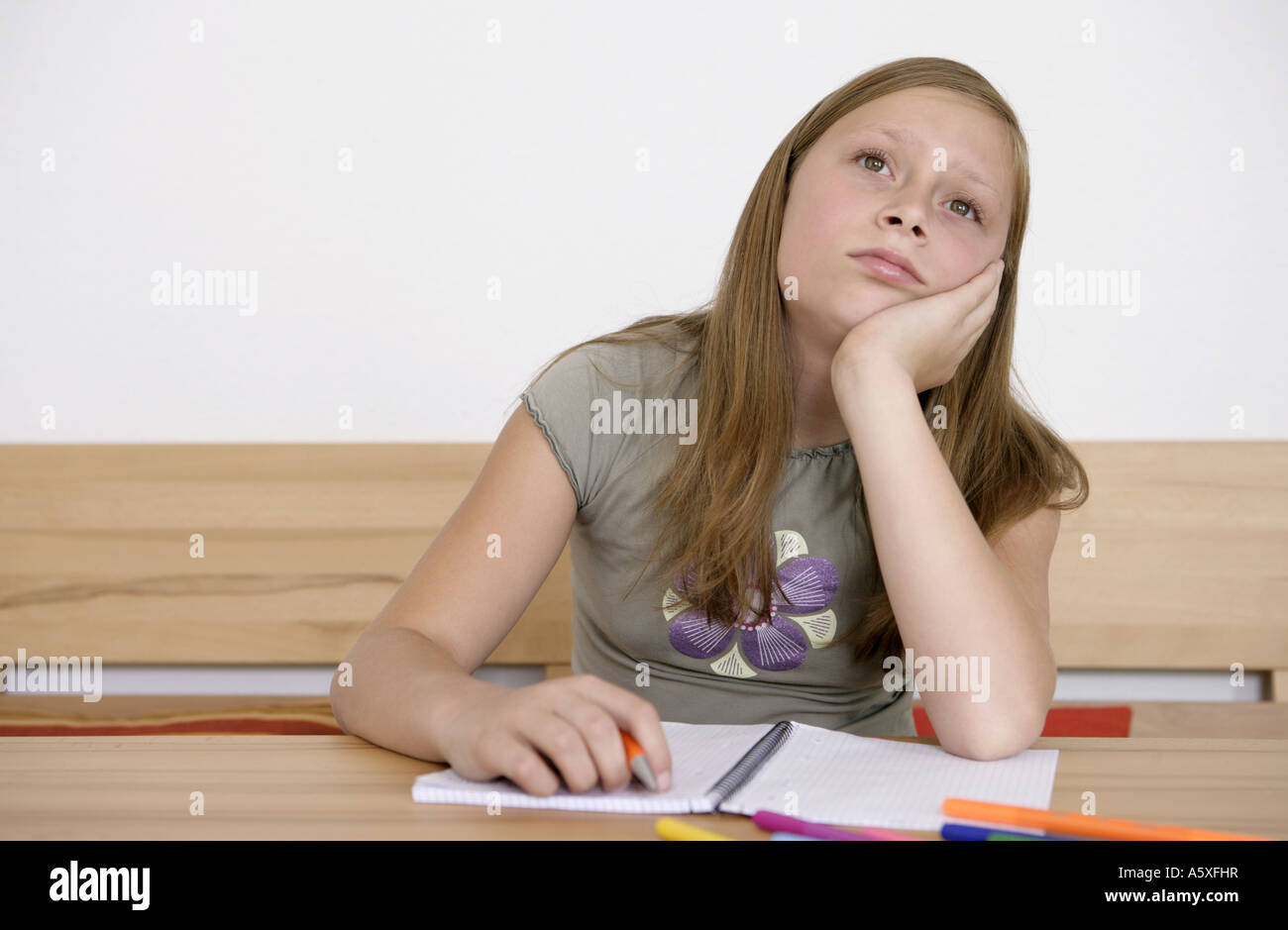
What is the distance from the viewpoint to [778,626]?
1031 millimetres

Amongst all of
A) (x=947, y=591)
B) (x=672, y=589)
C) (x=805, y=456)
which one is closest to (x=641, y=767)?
(x=947, y=591)

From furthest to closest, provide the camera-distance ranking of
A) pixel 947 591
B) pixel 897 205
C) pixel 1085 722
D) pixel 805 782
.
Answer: pixel 1085 722, pixel 897 205, pixel 947 591, pixel 805 782

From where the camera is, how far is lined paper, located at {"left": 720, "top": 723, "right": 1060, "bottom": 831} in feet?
1.90

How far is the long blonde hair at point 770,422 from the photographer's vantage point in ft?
3.31

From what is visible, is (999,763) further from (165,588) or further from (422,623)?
(165,588)

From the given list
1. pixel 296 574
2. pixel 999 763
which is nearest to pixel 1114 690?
pixel 999 763

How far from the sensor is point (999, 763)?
721mm

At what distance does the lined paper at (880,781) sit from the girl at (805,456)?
0.41 ft

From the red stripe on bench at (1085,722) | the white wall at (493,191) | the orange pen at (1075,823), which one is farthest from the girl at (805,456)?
the white wall at (493,191)

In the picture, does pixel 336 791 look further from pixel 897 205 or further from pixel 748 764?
pixel 897 205

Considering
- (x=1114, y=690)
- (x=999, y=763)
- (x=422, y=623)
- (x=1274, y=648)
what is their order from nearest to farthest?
1. (x=999, y=763)
2. (x=422, y=623)
3. (x=1274, y=648)
4. (x=1114, y=690)

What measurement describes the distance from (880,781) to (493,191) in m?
1.32

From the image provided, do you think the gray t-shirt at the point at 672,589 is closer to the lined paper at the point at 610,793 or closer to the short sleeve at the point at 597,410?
the short sleeve at the point at 597,410

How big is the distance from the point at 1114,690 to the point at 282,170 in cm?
152
